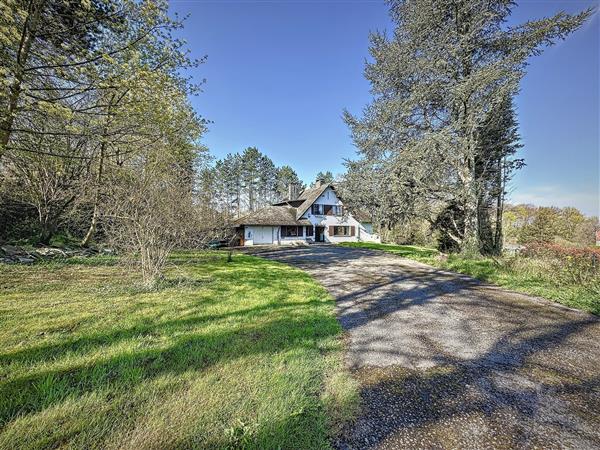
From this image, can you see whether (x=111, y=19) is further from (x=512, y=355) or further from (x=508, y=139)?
(x=508, y=139)

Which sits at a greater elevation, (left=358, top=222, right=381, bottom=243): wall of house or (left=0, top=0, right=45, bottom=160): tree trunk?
(left=0, top=0, right=45, bottom=160): tree trunk

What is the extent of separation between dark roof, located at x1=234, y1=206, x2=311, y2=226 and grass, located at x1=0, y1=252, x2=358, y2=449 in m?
21.0

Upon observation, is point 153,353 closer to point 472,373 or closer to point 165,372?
point 165,372

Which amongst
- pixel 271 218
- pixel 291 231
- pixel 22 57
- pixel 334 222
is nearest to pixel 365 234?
pixel 334 222

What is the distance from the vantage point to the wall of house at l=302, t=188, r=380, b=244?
99.1 feet

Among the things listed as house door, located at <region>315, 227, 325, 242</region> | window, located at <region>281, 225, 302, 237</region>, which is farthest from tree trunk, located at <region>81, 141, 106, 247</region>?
house door, located at <region>315, 227, 325, 242</region>

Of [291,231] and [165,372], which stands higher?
[291,231]

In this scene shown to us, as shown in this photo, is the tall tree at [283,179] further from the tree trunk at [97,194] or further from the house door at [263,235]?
the tree trunk at [97,194]

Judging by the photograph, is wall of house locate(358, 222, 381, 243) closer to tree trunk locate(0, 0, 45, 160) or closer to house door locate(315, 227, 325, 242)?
house door locate(315, 227, 325, 242)

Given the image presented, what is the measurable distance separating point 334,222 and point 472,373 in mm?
27970

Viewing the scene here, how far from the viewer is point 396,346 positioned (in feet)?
13.3

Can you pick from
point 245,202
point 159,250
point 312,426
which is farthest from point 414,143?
point 245,202

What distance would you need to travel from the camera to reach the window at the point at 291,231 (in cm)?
2880

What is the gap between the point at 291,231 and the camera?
29141 mm
